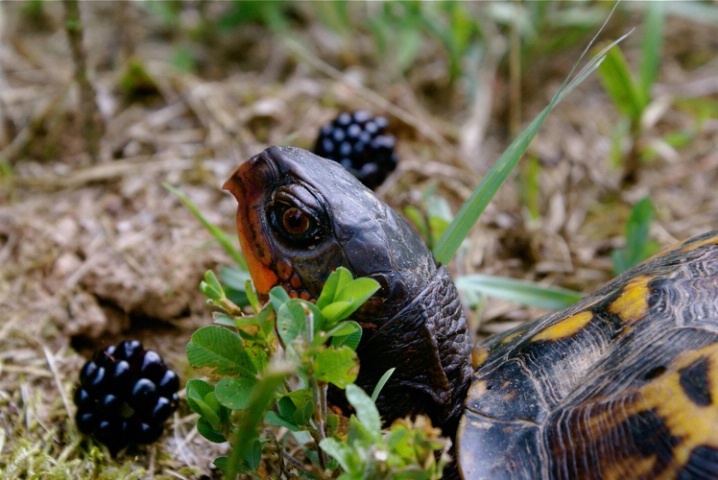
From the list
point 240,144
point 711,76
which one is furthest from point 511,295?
point 711,76

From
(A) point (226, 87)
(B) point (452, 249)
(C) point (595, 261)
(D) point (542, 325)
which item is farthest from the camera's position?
(A) point (226, 87)

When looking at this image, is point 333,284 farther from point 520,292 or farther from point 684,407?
point 520,292

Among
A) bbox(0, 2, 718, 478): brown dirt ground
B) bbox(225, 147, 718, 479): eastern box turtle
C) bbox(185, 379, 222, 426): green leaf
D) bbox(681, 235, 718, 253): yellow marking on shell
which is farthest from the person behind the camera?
bbox(0, 2, 718, 478): brown dirt ground

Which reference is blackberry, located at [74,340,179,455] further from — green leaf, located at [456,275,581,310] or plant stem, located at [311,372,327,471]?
green leaf, located at [456,275,581,310]

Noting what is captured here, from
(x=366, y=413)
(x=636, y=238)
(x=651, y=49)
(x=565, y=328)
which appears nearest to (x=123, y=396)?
(x=366, y=413)

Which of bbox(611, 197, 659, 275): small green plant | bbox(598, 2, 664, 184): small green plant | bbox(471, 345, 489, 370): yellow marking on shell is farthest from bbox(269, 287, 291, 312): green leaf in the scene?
bbox(598, 2, 664, 184): small green plant

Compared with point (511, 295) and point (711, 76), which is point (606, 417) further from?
point (711, 76)

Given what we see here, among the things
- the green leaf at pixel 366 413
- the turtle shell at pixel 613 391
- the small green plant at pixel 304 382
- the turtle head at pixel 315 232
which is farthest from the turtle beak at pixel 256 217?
the turtle shell at pixel 613 391
